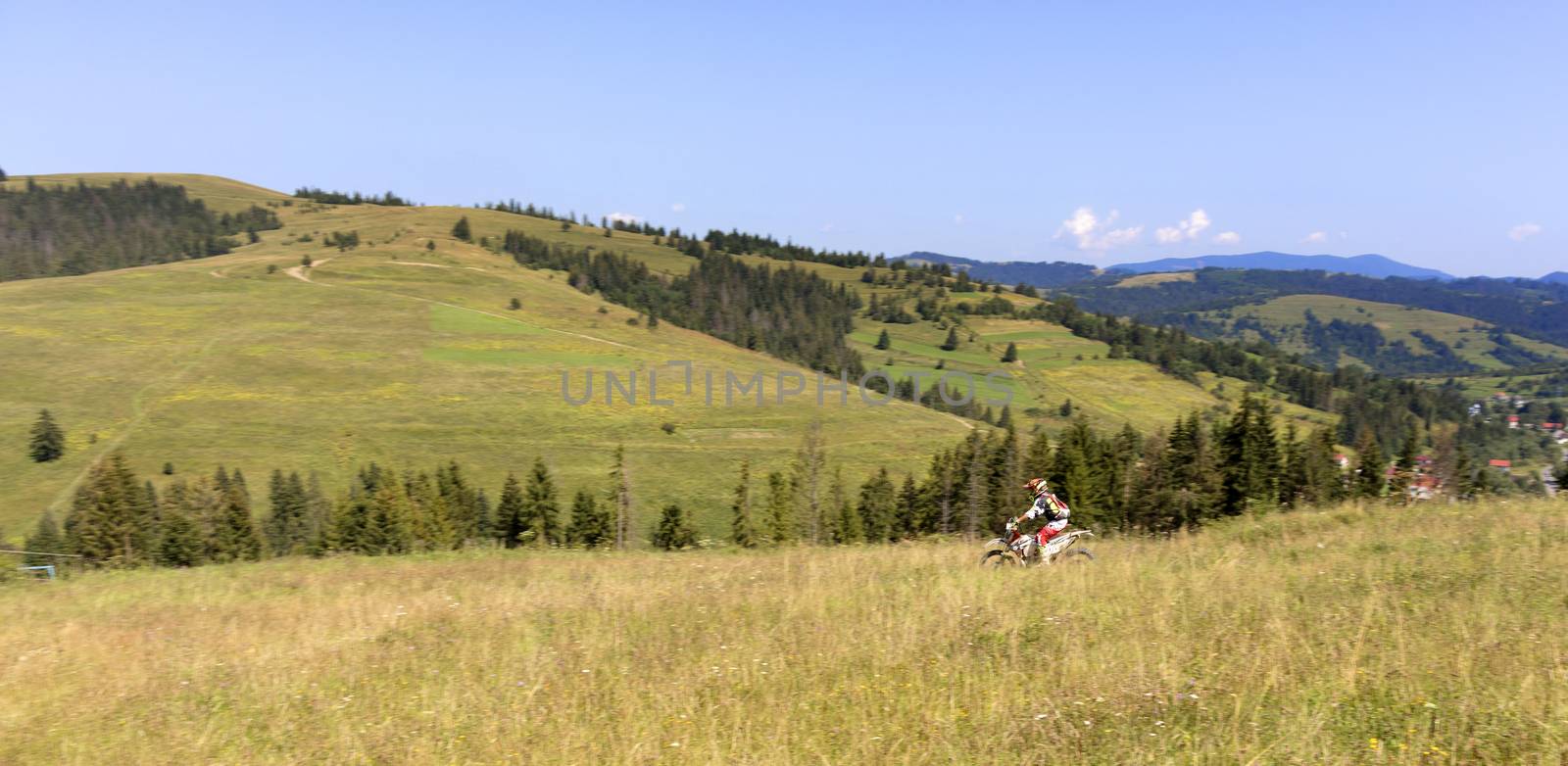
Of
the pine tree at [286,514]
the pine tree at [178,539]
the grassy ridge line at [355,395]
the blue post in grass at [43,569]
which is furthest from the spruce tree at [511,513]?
the blue post in grass at [43,569]

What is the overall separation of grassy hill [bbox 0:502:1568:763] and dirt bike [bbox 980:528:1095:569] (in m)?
0.90

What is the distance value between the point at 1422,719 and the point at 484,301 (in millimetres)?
154582

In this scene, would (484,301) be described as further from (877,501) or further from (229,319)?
(877,501)

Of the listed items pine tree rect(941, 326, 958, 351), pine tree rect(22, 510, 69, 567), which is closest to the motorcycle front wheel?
pine tree rect(22, 510, 69, 567)

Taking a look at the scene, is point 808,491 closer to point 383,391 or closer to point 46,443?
point 383,391

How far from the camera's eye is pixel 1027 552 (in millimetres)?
12383

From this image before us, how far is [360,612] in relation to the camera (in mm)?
10766

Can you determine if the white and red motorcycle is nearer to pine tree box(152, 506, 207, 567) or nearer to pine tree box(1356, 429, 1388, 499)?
pine tree box(1356, 429, 1388, 499)

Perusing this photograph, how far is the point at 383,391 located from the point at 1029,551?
10427cm

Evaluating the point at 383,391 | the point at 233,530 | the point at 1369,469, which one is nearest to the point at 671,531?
the point at 233,530

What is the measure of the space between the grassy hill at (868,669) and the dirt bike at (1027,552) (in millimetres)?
901

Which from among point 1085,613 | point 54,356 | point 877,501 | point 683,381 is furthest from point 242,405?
point 1085,613

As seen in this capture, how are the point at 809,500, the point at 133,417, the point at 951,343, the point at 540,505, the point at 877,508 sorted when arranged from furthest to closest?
the point at 951,343 → the point at 133,417 → the point at 877,508 → the point at 809,500 → the point at 540,505

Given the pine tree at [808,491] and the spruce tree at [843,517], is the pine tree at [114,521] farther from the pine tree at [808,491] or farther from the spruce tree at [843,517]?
the spruce tree at [843,517]
